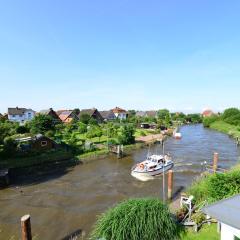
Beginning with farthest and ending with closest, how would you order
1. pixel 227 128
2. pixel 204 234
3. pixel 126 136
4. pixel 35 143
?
pixel 227 128, pixel 126 136, pixel 35 143, pixel 204 234

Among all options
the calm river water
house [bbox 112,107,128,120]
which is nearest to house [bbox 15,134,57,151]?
the calm river water

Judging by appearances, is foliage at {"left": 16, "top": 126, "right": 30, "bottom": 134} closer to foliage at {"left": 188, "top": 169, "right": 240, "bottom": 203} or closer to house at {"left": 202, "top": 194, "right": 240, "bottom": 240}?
foliage at {"left": 188, "top": 169, "right": 240, "bottom": 203}

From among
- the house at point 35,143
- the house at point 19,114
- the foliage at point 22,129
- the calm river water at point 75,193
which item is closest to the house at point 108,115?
the house at point 19,114

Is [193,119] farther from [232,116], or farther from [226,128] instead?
[226,128]

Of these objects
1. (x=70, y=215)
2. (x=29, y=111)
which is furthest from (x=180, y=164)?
(x=29, y=111)

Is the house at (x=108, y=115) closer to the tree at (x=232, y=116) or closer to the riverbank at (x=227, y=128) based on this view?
the riverbank at (x=227, y=128)

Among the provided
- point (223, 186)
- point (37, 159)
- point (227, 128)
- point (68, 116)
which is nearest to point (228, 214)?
point (223, 186)

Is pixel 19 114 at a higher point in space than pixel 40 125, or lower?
higher

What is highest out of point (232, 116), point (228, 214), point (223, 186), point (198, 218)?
point (232, 116)
